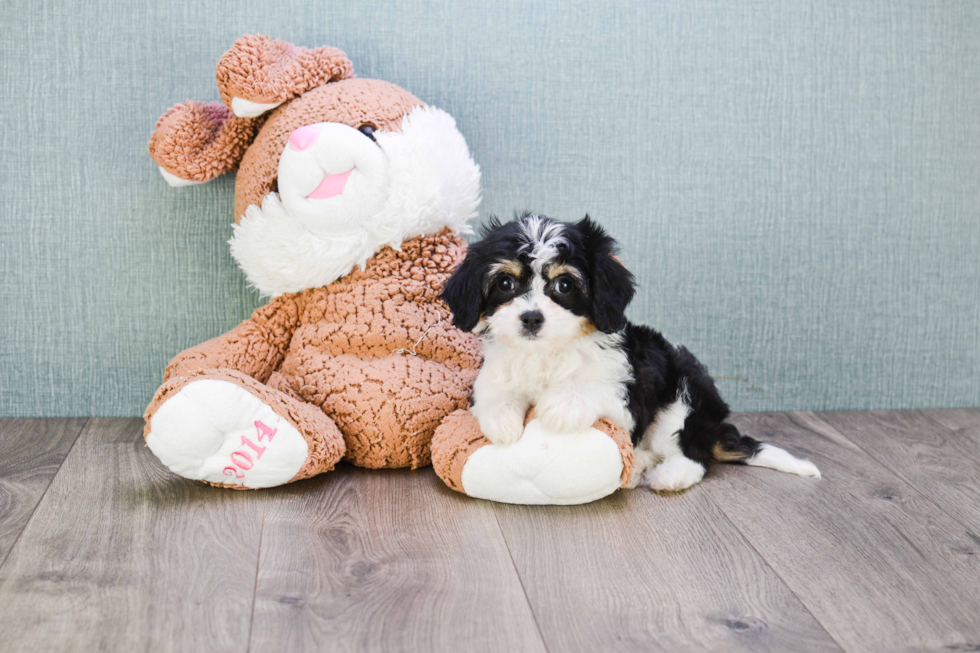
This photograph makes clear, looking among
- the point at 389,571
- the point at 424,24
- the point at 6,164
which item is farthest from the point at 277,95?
the point at 389,571

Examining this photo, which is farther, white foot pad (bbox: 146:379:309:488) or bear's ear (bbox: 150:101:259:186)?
bear's ear (bbox: 150:101:259:186)

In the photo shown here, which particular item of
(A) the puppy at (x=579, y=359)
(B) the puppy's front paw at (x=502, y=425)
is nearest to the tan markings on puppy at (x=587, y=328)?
(A) the puppy at (x=579, y=359)

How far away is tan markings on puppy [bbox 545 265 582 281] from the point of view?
160 centimetres

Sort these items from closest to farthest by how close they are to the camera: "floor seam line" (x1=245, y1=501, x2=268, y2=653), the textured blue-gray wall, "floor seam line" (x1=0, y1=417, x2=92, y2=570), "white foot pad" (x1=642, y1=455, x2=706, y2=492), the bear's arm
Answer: "floor seam line" (x1=245, y1=501, x2=268, y2=653) < "floor seam line" (x1=0, y1=417, x2=92, y2=570) < "white foot pad" (x1=642, y1=455, x2=706, y2=492) < the bear's arm < the textured blue-gray wall

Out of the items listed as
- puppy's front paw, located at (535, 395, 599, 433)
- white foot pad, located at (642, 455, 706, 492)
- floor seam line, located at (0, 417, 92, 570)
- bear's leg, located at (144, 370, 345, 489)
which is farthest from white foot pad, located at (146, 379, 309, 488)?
white foot pad, located at (642, 455, 706, 492)

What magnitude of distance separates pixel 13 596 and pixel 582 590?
0.92m

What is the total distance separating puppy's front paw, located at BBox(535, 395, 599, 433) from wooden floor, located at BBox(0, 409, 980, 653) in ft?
0.61

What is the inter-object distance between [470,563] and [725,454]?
2.70 feet

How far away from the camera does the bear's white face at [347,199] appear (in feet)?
6.15

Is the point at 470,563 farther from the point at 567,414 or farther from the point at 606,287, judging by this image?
the point at 606,287

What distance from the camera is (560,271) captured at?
5.27 ft

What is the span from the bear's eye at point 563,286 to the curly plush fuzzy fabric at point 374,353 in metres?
0.45

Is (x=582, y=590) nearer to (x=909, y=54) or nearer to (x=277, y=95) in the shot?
(x=277, y=95)

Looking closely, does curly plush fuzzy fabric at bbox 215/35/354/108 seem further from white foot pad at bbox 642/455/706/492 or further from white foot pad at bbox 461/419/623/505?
white foot pad at bbox 642/455/706/492
